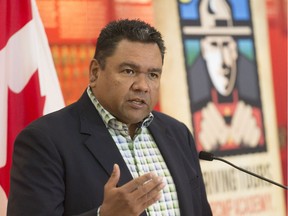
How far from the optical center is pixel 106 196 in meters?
1.60

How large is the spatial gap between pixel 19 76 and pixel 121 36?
67 centimetres

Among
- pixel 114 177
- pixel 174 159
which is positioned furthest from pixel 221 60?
pixel 114 177

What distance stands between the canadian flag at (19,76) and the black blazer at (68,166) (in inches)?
21.5

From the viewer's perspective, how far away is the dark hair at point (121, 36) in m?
1.96

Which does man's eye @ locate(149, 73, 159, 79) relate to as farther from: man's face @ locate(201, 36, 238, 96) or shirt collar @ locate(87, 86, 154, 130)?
man's face @ locate(201, 36, 238, 96)

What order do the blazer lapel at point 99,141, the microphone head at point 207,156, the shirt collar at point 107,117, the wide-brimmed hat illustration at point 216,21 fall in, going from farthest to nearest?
the wide-brimmed hat illustration at point 216,21 → the microphone head at point 207,156 → the shirt collar at point 107,117 → the blazer lapel at point 99,141

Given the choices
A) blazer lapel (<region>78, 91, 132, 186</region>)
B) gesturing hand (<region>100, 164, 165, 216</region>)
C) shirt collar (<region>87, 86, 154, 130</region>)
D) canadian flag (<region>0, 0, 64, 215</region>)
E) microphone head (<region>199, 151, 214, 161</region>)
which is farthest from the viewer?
canadian flag (<region>0, 0, 64, 215</region>)

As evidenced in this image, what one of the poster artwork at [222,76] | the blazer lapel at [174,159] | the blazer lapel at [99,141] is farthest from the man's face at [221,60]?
the blazer lapel at [99,141]

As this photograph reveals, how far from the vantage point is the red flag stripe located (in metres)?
2.46

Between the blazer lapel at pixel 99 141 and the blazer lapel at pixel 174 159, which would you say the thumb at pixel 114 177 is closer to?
the blazer lapel at pixel 99 141

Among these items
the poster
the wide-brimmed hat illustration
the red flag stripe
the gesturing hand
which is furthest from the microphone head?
the wide-brimmed hat illustration

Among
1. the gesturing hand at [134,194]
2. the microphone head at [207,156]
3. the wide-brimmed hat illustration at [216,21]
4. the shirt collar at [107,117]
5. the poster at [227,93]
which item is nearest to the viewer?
the gesturing hand at [134,194]

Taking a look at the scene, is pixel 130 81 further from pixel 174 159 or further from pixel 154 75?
pixel 174 159

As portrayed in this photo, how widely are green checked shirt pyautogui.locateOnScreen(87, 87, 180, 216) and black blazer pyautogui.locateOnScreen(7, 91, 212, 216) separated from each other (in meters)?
0.02
